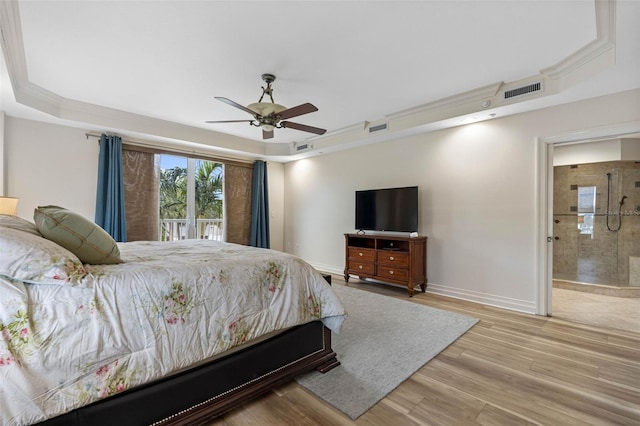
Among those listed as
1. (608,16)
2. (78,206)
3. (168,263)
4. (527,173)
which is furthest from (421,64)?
(78,206)

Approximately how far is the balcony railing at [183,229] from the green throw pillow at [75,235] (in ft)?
12.1

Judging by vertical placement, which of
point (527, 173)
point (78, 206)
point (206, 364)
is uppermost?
point (527, 173)

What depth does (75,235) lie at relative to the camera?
157 cm

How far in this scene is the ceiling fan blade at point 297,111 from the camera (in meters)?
2.76

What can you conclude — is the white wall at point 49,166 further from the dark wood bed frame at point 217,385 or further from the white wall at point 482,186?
the white wall at point 482,186

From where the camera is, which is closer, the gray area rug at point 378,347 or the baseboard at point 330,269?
the gray area rug at point 378,347

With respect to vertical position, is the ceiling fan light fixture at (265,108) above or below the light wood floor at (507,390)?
above

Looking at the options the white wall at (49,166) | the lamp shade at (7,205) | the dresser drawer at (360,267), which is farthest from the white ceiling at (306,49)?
the dresser drawer at (360,267)

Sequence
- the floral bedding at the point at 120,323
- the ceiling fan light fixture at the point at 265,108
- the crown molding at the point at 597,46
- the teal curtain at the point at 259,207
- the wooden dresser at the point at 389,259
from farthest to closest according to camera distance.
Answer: the teal curtain at the point at 259,207 → the wooden dresser at the point at 389,259 → the ceiling fan light fixture at the point at 265,108 → the crown molding at the point at 597,46 → the floral bedding at the point at 120,323

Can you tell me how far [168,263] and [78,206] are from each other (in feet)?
11.8

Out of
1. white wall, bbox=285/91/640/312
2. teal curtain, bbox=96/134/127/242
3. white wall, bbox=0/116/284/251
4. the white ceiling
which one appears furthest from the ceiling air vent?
white wall, bbox=0/116/284/251

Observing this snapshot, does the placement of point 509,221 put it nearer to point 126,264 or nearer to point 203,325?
point 203,325

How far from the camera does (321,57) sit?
109 inches

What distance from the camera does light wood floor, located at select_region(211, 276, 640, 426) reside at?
1.71 meters
